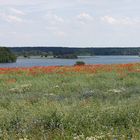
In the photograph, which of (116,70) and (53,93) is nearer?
(53,93)

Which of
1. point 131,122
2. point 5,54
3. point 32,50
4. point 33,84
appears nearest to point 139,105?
point 131,122

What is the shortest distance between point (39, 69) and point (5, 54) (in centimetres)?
6040

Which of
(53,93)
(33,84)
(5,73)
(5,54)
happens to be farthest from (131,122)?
(5,54)

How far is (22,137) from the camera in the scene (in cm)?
895

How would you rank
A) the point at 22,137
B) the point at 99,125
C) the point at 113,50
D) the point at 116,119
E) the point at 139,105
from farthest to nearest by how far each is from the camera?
the point at 113,50, the point at 139,105, the point at 116,119, the point at 99,125, the point at 22,137

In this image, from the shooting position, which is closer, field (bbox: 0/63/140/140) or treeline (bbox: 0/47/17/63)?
field (bbox: 0/63/140/140)

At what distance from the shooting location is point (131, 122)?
32.7 ft

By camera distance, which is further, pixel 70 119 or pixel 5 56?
pixel 5 56

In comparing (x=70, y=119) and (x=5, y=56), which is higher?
(x=70, y=119)

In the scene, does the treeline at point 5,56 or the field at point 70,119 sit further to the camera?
the treeline at point 5,56

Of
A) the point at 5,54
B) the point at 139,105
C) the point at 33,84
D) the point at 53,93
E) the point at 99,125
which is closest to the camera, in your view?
the point at 99,125

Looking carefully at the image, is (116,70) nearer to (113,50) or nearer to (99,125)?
(99,125)

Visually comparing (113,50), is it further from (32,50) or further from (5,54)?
(5,54)

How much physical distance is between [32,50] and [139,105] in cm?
11806
